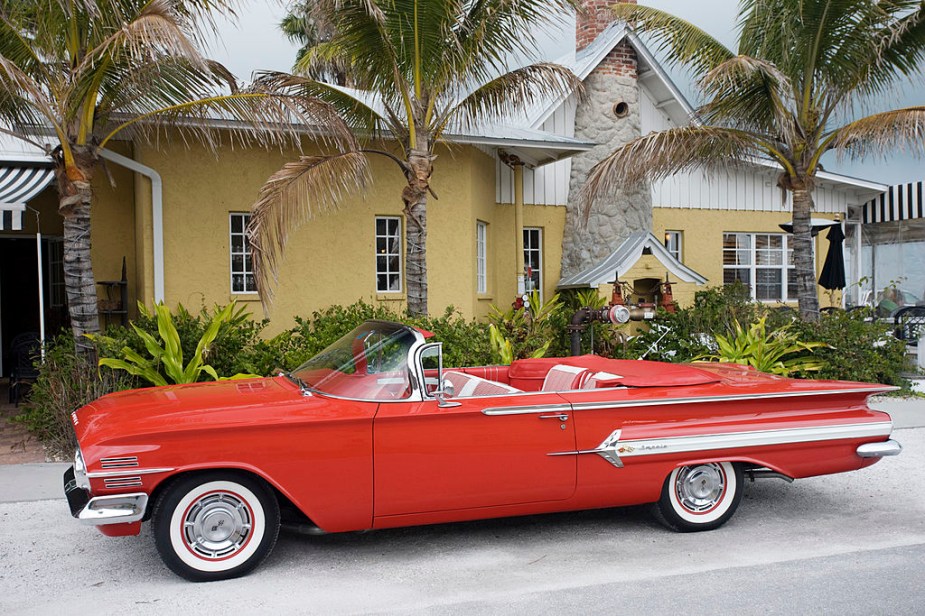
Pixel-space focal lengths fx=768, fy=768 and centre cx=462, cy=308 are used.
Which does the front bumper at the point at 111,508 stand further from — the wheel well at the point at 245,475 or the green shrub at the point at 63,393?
the green shrub at the point at 63,393

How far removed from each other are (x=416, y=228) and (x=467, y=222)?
264 centimetres

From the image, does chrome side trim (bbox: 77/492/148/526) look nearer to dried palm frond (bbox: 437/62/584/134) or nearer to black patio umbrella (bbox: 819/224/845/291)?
dried palm frond (bbox: 437/62/584/134)

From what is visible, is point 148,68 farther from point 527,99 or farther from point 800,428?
point 800,428

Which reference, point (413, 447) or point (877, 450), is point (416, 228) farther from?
point (877, 450)

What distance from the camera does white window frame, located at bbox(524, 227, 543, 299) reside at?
15117mm

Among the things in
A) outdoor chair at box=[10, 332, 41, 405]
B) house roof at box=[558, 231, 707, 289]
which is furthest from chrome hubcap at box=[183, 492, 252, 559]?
house roof at box=[558, 231, 707, 289]

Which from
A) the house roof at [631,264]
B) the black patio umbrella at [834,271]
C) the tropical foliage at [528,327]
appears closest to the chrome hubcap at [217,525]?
the tropical foliage at [528,327]

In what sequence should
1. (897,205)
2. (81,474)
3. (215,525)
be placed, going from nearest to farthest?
(81,474), (215,525), (897,205)

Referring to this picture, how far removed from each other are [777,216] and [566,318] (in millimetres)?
7603

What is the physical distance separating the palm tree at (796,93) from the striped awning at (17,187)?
7054 millimetres

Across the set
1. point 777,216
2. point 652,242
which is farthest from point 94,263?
point 777,216

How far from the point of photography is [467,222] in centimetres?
1233

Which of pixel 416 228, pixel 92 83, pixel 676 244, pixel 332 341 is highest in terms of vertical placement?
pixel 92 83

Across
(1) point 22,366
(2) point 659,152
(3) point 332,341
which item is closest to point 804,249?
(2) point 659,152
